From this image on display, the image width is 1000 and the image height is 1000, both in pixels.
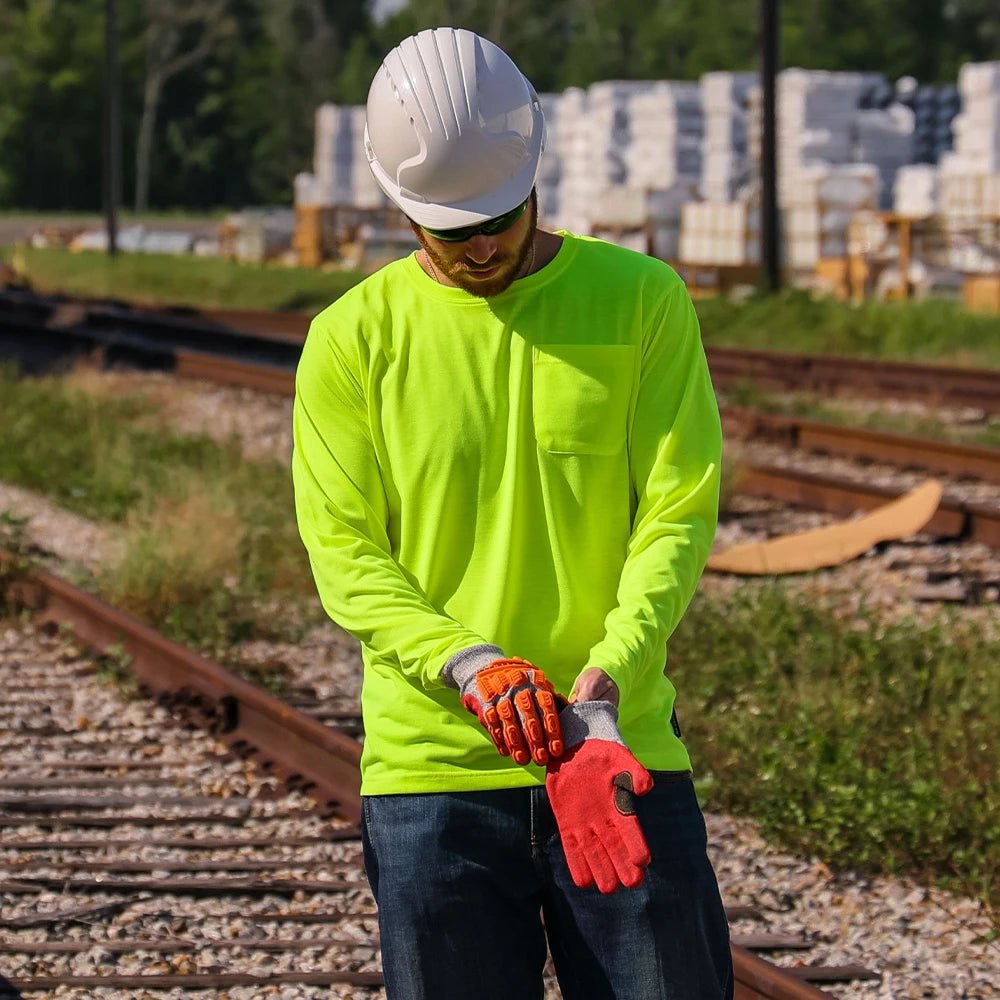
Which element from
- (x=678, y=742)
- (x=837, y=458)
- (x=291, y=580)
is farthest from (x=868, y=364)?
(x=678, y=742)

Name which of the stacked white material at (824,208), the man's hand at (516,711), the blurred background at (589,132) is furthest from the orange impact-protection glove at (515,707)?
the stacked white material at (824,208)

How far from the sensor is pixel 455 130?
252 cm

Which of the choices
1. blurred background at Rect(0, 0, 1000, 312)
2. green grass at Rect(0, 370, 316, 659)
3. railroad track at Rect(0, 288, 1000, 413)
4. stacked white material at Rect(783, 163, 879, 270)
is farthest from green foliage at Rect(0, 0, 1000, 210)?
green grass at Rect(0, 370, 316, 659)

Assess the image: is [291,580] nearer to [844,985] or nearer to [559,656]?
[844,985]

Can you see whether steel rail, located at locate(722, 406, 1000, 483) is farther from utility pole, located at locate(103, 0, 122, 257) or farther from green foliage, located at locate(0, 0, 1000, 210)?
green foliage, located at locate(0, 0, 1000, 210)

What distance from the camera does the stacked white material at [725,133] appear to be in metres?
32.3

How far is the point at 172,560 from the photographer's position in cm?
832

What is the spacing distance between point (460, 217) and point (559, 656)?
1.94ft

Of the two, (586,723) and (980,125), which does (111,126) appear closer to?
(980,125)

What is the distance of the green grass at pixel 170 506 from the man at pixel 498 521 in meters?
4.94

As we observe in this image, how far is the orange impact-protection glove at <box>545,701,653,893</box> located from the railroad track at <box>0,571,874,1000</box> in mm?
1645

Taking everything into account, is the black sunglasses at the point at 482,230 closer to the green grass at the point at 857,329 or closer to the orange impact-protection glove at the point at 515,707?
the orange impact-protection glove at the point at 515,707

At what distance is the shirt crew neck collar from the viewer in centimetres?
256

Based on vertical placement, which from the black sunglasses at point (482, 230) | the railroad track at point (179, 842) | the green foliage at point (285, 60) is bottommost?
the railroad track at point (179, 842)
